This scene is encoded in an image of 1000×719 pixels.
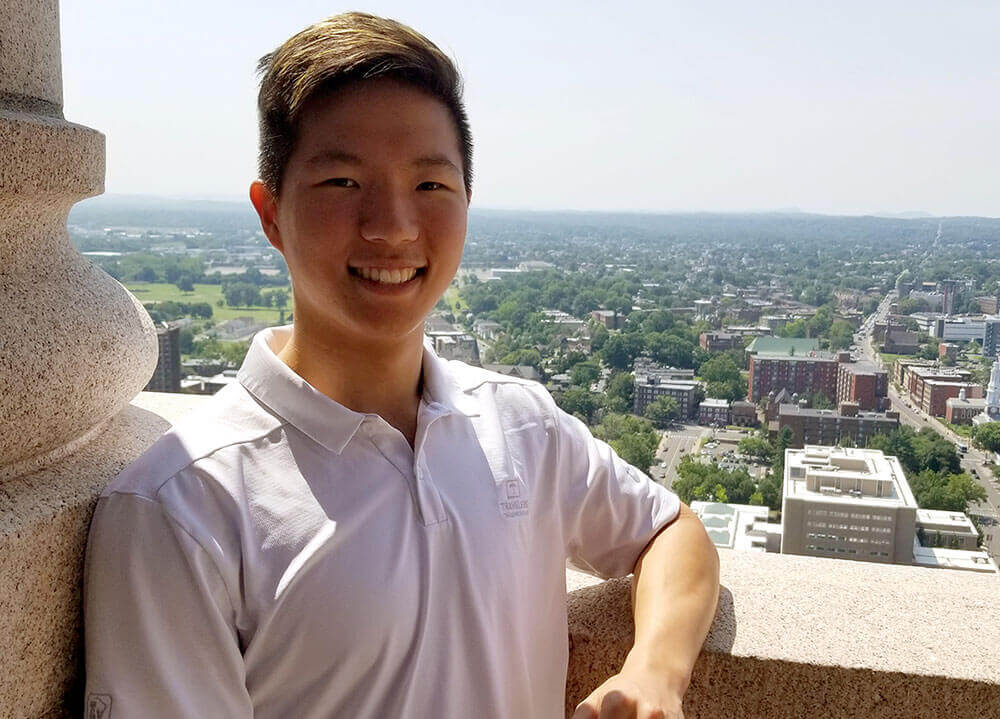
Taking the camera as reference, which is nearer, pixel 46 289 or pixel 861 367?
pixel 46 289

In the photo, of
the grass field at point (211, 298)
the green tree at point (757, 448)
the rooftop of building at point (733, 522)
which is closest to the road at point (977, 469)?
the green tree at point (757, 448)

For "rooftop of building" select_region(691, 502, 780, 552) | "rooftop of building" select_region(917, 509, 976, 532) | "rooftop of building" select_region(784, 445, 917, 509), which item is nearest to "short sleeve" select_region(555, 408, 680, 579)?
"rooftop of building" select_region(691, 502, 780, 552)

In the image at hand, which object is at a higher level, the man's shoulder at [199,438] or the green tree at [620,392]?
the man's shoulder at [199,438]

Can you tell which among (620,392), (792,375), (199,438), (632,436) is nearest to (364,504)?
(199,438)

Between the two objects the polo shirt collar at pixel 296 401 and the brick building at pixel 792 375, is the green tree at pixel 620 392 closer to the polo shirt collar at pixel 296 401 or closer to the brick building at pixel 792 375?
the brick building at pixel 792 375

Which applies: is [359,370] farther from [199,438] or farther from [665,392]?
[665,392]

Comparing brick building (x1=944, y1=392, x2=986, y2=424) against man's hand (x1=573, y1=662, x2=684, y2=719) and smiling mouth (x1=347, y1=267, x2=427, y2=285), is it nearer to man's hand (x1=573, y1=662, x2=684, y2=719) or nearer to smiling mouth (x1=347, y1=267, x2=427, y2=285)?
man's hand (x1=573, y1=662, x2=684, y2=719)
